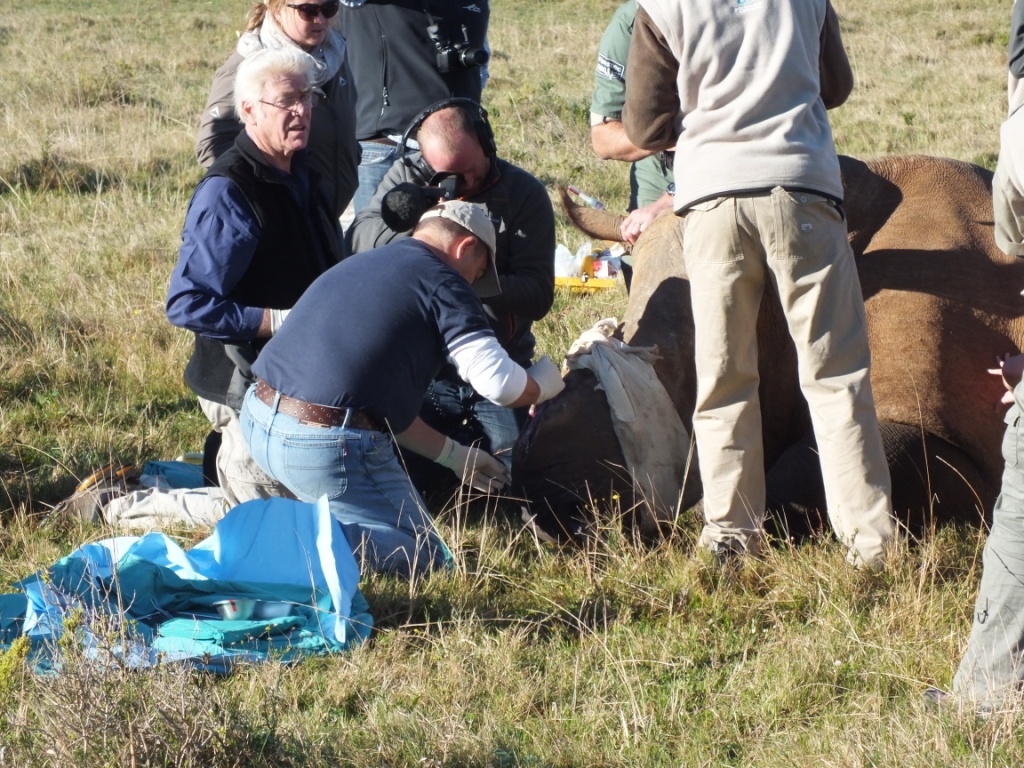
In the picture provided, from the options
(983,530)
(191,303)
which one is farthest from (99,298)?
(983,530)

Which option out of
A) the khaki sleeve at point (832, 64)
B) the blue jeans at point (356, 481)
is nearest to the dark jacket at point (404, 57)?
the blue jeans at point (356, 481)

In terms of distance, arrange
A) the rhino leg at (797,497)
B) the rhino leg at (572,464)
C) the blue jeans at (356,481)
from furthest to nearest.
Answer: the rhino leg at (572,464)
the rhino leg at (797,497)
the blue jeans at (356,481)

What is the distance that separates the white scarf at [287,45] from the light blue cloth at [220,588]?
2.00 m

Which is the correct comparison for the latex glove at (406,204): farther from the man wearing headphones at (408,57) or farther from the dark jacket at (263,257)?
the man wearing headphones at (408,57)

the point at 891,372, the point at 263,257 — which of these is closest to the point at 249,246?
the point at 263,257

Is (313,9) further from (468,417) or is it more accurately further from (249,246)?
(468,417)

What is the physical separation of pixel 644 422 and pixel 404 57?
260cm

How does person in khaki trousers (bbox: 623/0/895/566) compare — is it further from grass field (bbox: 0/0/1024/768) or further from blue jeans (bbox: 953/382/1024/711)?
blue jeans (bbox: 953/382/1024/711)

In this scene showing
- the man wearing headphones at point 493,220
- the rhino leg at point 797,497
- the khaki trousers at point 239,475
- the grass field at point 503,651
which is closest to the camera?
the grass field at point 503,651

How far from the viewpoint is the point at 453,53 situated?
600 cm

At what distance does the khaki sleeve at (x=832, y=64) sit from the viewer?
3842 millimetres

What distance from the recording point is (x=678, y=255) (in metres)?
4.70

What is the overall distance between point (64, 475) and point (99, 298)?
2.21 meters

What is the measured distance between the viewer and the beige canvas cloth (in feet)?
14.1
